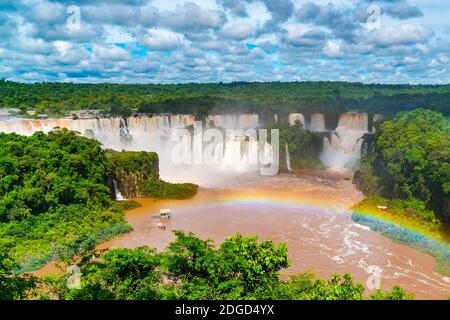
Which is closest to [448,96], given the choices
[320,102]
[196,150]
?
[320,102]

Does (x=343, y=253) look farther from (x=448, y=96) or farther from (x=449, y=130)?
(x=448, y=96)

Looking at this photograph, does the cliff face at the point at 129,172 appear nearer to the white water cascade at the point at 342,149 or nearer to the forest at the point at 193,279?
the forest at the point at 193,279

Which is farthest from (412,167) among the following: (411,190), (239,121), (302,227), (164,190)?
(239,121)

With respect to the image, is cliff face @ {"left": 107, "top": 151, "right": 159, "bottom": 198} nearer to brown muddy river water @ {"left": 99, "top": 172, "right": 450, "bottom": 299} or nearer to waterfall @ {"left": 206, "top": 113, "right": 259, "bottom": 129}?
brown muddy river water @ {"left": 99, "top": 172, "right": 450, "bottom": 299}

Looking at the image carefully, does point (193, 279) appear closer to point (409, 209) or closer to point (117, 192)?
point (409, 209)

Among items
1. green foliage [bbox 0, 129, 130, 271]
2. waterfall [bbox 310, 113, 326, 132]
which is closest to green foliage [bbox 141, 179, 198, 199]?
green foliage [bbox 0, 129, 130, 271]

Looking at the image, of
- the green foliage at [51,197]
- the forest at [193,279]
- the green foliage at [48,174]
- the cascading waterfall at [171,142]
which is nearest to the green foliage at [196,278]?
the forest at [193,279]
